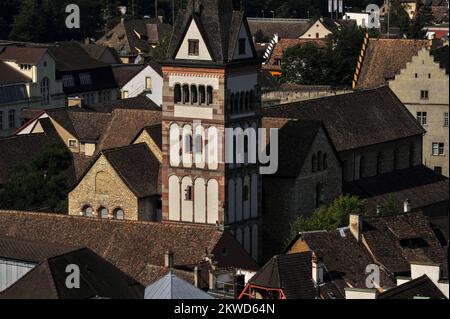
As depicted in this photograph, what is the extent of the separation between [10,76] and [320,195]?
63.8m

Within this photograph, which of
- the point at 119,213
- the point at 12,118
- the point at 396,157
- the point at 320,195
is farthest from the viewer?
the point at 12,118

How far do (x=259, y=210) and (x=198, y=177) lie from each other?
4238 mm

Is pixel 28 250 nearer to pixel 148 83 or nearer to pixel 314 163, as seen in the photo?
Answer: pixel 314 163

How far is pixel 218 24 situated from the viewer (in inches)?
3735

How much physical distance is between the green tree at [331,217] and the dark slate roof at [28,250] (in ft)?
44.5

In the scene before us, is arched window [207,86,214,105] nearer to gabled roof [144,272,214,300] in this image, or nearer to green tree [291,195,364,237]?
green tree [291,195,364,237]

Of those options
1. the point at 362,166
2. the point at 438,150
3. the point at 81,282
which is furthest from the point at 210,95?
the point at 438,150

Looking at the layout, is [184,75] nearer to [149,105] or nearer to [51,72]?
[149,105]

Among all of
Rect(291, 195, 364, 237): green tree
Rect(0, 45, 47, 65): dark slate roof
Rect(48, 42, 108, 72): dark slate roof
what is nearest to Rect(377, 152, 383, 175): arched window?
Rect(291, 195, 364, 237): green tree

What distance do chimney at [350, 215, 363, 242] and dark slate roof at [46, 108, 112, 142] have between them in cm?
3081

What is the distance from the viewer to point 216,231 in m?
90.3
